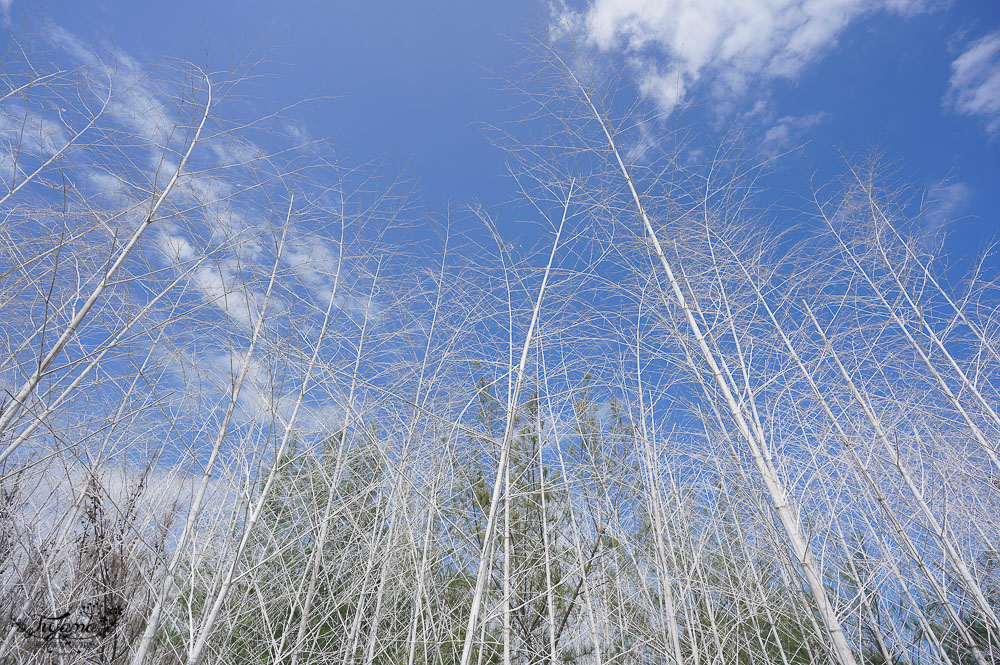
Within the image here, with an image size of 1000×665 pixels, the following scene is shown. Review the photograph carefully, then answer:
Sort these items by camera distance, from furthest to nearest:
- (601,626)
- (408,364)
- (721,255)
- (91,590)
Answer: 1. (601,626)
2. (91,590)
3. (408,364)
4. (721,255)

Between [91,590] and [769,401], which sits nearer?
[769,401]

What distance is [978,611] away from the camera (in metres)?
3.78

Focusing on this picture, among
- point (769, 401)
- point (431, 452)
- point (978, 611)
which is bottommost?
point (978, 611)

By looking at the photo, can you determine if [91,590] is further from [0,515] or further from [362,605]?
[362,605]

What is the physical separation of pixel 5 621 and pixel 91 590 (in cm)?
148

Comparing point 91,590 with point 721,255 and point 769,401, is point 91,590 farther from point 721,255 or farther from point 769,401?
point 721,255

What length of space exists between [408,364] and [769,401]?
262 centimetres

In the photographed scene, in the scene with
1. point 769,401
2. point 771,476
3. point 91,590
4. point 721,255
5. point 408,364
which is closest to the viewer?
point 771,476

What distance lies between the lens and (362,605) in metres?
3.85

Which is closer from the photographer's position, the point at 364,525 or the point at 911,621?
the point at 911,621

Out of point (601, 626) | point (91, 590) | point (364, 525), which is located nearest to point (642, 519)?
point (601, 626)

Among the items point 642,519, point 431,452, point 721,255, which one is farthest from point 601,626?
point 721,255

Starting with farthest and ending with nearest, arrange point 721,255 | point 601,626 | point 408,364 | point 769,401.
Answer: point 601,626
point 408,364
point 721,255
point 769,401

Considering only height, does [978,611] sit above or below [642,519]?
below
